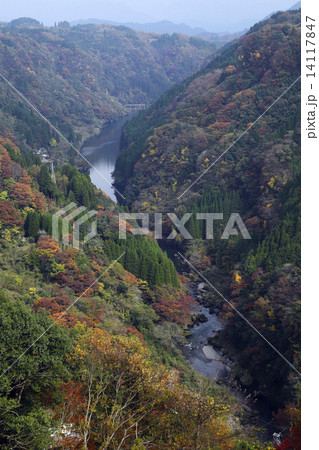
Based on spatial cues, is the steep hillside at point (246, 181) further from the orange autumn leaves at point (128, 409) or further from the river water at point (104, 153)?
the orange autumn leaves at point (128, 409)

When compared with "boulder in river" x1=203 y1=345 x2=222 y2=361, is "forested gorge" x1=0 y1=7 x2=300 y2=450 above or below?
above

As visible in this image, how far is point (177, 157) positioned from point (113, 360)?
149 ft

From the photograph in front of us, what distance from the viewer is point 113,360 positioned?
53.9 feet

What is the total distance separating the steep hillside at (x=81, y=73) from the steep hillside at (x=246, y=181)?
24.6 metres

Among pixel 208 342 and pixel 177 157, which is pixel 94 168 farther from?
pixel 208 342

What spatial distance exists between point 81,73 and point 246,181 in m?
110

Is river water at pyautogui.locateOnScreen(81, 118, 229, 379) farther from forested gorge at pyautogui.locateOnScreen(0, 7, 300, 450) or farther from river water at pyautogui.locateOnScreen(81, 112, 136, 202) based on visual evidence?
forested gorge at pyautogui.locateOnScreen(0, 7, 300, 450)

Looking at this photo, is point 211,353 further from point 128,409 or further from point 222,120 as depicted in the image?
point 222,120

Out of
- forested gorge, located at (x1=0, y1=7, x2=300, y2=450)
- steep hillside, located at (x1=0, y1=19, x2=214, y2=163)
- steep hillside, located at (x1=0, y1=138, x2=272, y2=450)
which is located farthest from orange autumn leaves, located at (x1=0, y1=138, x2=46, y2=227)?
steep hillside, located at (x1=0, y1=19, x2=214, y2=163)

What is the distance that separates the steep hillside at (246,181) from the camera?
27.8 meters

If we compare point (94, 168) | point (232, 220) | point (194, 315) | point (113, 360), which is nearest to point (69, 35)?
point (94, 168)

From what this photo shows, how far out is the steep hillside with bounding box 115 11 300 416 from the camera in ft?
91.4

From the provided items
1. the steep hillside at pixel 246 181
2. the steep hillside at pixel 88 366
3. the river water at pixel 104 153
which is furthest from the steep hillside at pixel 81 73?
the steep hillside at pixel 88 366

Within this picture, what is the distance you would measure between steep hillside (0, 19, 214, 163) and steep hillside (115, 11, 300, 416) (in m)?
24.6
